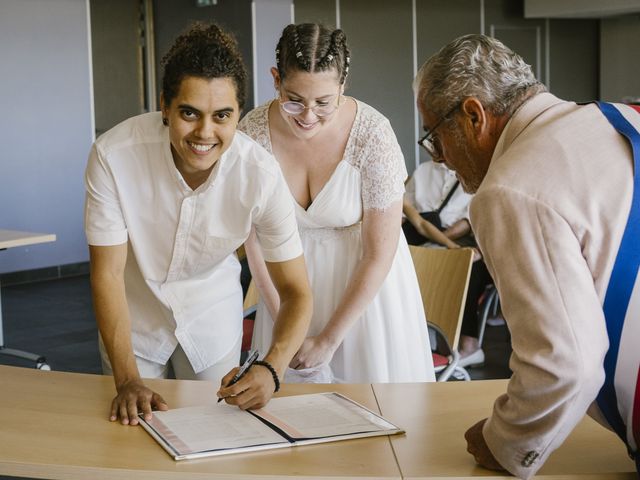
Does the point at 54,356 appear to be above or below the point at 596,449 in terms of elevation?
below

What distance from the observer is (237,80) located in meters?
2.21

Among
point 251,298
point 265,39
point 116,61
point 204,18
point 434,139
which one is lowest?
point 251,298

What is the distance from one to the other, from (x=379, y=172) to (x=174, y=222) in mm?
653

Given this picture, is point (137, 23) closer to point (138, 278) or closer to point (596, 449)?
point (138, 278)

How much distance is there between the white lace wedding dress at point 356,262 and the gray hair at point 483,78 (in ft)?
3.34

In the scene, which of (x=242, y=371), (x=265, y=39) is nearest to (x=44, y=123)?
(x=265, y=39)

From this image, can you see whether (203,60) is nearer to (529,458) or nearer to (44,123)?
(529,458)

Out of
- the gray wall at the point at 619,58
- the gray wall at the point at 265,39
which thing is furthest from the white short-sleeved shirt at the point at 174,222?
the gray wall at the point at 619,58

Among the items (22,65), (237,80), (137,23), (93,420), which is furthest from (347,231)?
(137,23)

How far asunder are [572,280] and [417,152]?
8.15m

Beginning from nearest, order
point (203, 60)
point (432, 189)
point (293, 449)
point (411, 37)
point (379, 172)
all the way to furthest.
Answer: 1. point (293, 449)
2. point (203, 60)
3. point (379, 172)
4. point (432, 189)
5. point (411, 37)

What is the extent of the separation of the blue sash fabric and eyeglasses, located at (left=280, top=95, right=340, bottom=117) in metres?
1.02

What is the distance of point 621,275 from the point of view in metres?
1.47

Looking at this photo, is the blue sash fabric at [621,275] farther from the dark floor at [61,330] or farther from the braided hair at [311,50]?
the dark floor at [61,330]
